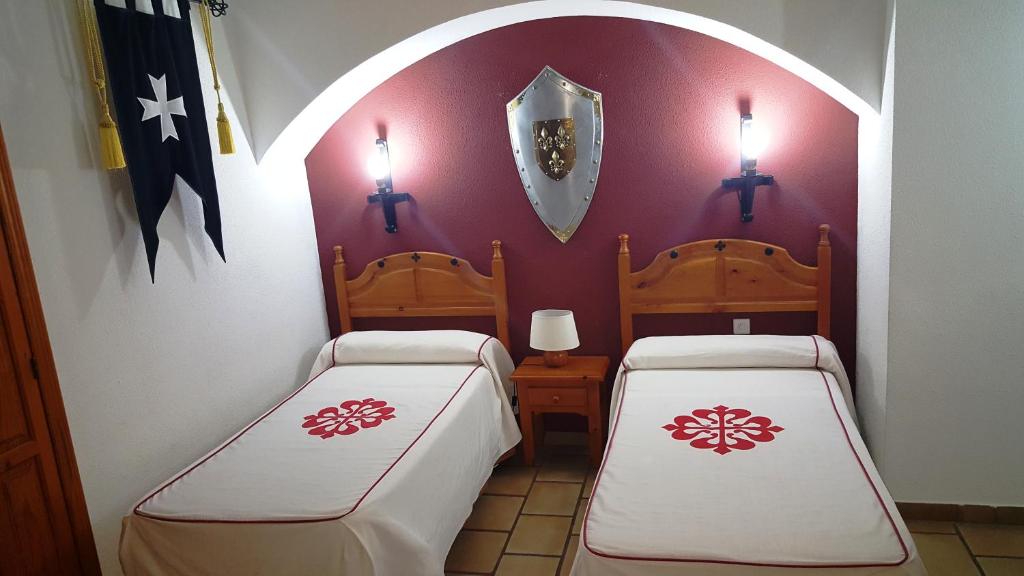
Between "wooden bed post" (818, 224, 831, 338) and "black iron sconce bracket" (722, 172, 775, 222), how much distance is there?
31 cm

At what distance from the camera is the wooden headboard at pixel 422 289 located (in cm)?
342

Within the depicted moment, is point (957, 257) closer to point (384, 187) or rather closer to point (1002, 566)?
point (1002, 566)

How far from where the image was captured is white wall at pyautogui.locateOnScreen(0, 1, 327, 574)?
2094mm

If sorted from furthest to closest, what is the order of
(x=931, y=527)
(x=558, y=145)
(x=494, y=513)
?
1. (x=558, y=145)
2. (x=494, y=513)
3. (x=931, y=527)

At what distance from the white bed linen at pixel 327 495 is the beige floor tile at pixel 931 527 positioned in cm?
169

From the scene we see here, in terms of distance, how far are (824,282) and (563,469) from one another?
4.83 ft

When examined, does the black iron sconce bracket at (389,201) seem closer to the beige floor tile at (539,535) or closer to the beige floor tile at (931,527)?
the beige floor tile at (539,535)

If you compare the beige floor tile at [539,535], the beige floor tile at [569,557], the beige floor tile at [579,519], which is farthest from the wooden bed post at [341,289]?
the beige floor tile at [569,557]

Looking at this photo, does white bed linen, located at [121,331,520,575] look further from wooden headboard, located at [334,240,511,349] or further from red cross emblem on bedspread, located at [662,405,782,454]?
red cross emblem on bedspread, located at [662,405,782,454]

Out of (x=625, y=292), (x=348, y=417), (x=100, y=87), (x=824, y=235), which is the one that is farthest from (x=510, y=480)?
(x=100, y=87)

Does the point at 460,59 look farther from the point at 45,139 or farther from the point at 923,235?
the point at 923,235

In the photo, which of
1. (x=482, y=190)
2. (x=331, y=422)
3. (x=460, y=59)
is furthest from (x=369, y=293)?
(x=460, y=59)

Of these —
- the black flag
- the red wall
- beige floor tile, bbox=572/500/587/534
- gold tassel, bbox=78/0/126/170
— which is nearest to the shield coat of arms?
the red wall

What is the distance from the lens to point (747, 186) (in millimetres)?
2994
